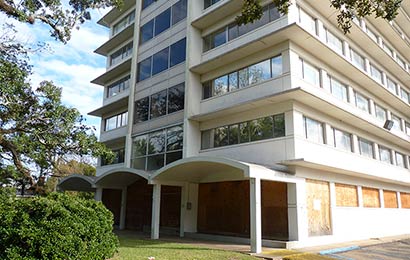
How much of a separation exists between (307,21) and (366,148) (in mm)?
9372

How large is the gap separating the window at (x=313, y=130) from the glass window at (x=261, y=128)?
1633 millimetres

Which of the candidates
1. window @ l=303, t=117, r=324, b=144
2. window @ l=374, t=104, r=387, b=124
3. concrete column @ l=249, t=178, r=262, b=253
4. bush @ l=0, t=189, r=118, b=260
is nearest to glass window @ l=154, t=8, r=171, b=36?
window @ l=303, t=117, r=324, b=144

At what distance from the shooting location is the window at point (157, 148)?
19812 mm

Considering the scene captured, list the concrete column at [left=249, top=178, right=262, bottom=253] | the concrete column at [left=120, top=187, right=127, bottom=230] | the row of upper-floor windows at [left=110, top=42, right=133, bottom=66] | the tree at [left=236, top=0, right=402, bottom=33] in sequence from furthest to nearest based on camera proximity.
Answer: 1. the row of upper-floor windows at [left=110, top=42, right=133, bottom=66]
2. the concrete column at [left=120, top=187, right=127, bottom=230]
3. the concrete column at [left=249, top=178, right=262, bottom=253]
4. the tree at [left=236, top=0, right=402, bottom=33]

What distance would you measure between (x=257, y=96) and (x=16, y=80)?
10506 millimetres

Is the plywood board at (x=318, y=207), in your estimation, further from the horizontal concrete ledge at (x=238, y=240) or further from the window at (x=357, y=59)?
the window at (x=357, y=59)

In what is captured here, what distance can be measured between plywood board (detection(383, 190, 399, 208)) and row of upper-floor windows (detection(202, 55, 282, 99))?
13.0 m

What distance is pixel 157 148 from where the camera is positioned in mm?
21141

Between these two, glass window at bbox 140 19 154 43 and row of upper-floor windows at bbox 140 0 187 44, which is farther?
glass window at bbox 140 19 154 43

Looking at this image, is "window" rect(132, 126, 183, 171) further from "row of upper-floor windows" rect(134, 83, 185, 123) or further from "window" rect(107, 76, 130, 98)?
"window" rect(107, 76, 130, 98)

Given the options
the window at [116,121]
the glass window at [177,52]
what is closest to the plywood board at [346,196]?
the glass window at [177,52]

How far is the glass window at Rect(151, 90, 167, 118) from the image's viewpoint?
21484mm

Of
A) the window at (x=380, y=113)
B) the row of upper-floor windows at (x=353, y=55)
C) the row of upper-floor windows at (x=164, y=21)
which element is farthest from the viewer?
the window at (x=380, y=113)

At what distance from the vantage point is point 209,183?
62.8 feet
